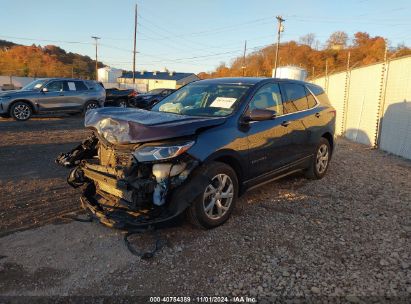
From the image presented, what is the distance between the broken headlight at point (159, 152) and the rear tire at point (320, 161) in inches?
128

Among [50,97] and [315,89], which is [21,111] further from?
[315,89]

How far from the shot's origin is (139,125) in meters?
3.44

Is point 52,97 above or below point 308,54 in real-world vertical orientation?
below

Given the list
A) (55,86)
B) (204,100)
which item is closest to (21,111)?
(55,86)

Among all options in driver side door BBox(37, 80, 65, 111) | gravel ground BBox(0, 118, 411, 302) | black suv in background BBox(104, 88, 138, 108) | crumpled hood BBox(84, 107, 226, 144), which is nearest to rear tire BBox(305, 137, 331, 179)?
gravel ground BBox(0, 118, 411, 302)

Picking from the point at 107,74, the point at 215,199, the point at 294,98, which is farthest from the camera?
the point at 107,74

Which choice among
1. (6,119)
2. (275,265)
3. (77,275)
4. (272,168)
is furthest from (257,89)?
(6,119)

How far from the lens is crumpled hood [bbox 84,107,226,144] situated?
134 inches

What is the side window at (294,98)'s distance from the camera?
5195mm

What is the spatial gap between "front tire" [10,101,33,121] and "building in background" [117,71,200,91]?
6535 centimetres

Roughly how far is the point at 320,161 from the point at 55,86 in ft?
38.0

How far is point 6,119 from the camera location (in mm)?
13617

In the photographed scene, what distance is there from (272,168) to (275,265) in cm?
175

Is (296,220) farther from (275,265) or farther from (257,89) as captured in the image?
(257,89)
